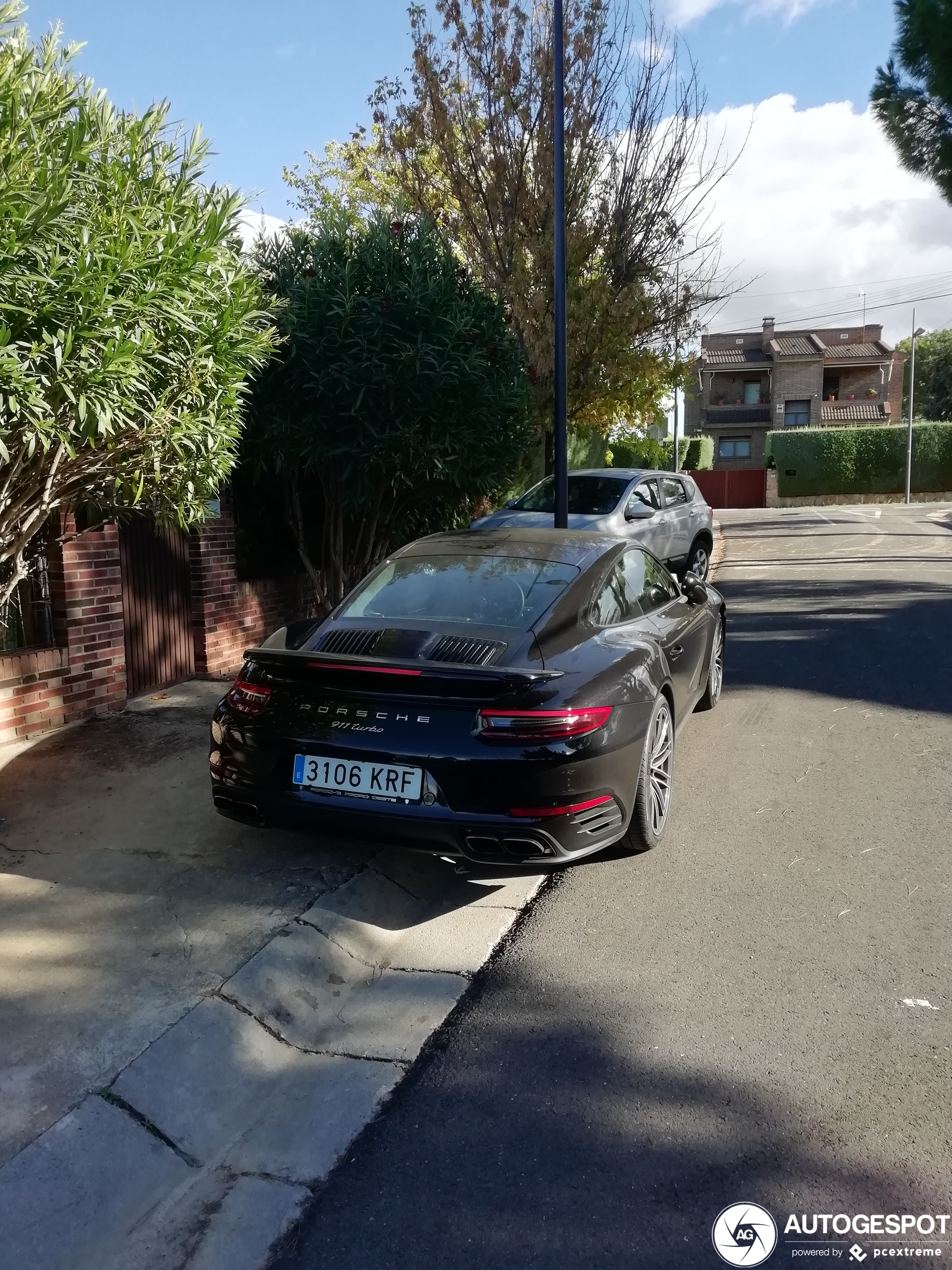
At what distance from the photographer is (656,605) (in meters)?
5.70

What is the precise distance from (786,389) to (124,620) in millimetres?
59960

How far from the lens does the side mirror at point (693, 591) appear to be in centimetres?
637

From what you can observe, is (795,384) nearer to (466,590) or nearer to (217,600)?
(217,600)

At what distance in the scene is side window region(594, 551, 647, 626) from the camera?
16.1 ft

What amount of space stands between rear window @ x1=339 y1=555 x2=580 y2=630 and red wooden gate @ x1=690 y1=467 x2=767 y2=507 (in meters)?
44.7

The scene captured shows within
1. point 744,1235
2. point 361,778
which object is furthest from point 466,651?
point 744,1235

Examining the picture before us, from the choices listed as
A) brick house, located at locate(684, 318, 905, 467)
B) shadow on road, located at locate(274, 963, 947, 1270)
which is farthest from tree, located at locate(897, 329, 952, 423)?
shadow on road, located at locate(274, 963, 947, 1270)

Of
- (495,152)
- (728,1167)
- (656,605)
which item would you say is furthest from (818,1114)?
(495,152)

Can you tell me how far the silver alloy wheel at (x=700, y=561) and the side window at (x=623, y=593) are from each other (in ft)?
27.0

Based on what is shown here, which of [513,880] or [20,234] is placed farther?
[513,880]

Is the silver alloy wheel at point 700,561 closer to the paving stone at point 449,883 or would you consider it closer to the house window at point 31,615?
the house window at point 31,615

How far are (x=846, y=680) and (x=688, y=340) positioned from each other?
282 inches

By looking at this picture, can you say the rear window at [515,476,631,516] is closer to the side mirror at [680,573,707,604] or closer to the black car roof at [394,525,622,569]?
the side mirror at [680,573,707,604]

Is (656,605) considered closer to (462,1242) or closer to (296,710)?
(296,710)
